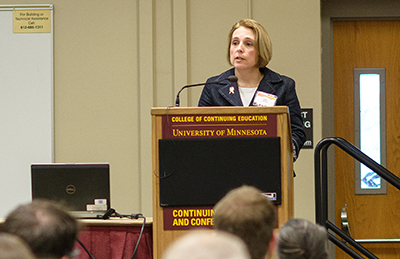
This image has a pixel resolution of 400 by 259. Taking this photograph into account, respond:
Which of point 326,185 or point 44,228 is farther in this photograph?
point 326,185

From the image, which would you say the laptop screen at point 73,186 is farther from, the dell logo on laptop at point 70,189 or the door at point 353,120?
the door at point 353,120

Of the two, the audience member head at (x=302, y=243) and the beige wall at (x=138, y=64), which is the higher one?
the beige wall at (x=138, y=64)

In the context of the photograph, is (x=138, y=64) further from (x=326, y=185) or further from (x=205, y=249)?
(x=205, y=249)

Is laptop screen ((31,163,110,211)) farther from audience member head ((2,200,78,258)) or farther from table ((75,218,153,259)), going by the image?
audience member head ((2,200,78,258))

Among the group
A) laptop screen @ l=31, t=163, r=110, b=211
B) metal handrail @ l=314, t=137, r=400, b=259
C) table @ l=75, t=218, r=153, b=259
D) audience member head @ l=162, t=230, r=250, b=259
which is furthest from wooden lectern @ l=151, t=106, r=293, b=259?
audience member head @ l=162, t=230, r=250, b=259

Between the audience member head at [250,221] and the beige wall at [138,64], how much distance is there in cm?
302

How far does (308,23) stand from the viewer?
4.41 metres

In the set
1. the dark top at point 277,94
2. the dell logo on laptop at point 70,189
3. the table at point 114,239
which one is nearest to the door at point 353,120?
the dark top at point 277,94

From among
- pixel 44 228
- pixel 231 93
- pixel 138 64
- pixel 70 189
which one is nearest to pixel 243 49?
pixel 231 93

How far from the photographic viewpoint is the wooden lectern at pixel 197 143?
2.12 meters

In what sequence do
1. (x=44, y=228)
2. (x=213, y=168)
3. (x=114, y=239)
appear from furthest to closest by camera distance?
(x=114, y=239), (x=213, y=168), (x=44, y=228)

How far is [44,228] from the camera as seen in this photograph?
4.09ft

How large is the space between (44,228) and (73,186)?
134cm

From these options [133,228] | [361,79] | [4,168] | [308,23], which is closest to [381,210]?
[361,79]
